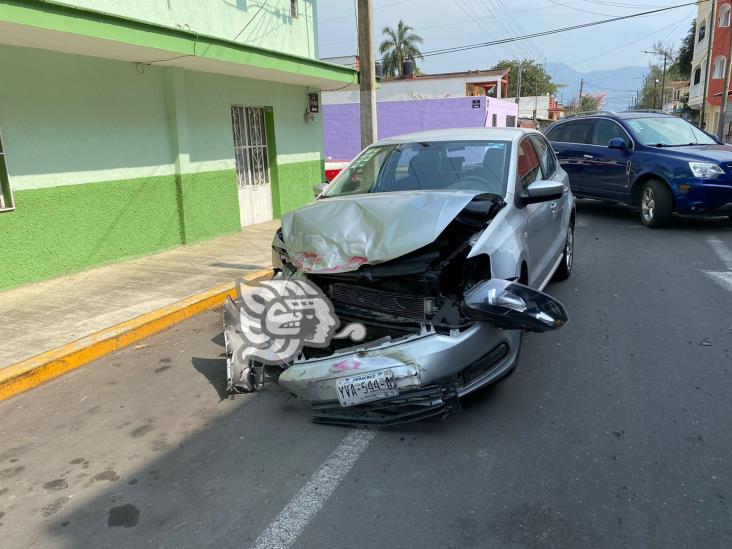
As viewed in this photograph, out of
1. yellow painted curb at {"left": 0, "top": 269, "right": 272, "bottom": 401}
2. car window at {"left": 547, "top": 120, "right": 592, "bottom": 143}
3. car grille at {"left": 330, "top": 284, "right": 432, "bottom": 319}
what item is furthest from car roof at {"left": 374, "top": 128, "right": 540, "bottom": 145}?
car window at {"left": 547, "top": 120, "right": 592, "bottom": 143}

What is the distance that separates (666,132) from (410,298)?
851cm

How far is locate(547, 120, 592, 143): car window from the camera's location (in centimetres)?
1095

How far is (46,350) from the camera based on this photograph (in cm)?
483

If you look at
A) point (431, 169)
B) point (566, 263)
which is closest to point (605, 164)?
point (566, 263)

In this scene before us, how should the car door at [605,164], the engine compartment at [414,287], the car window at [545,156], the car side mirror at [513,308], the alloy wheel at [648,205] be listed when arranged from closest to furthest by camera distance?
the car side mirror at [513,308] → the engine compartment at [414,287] → the car window at [545,156] → the alloy wheel at [648,205] → the car door at [605,164]

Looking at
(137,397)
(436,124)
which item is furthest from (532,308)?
(436,124)

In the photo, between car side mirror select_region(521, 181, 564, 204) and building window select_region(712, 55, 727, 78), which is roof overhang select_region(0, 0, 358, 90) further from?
building window select_region(712, 55, 727, 78)

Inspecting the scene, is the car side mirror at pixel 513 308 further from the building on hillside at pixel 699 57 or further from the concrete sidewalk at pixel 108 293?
the building on hillside at pixel 699 57

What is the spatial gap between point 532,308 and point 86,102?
21.5ft

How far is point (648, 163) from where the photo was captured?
377 inches

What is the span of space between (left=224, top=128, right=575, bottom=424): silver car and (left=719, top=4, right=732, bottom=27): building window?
45.6m

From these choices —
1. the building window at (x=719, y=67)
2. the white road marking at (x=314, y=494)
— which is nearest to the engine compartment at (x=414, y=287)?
the white road marking at (x=314, y=494)

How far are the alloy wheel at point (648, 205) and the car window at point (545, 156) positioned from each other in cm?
397

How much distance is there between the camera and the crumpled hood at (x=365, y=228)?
143 inches
